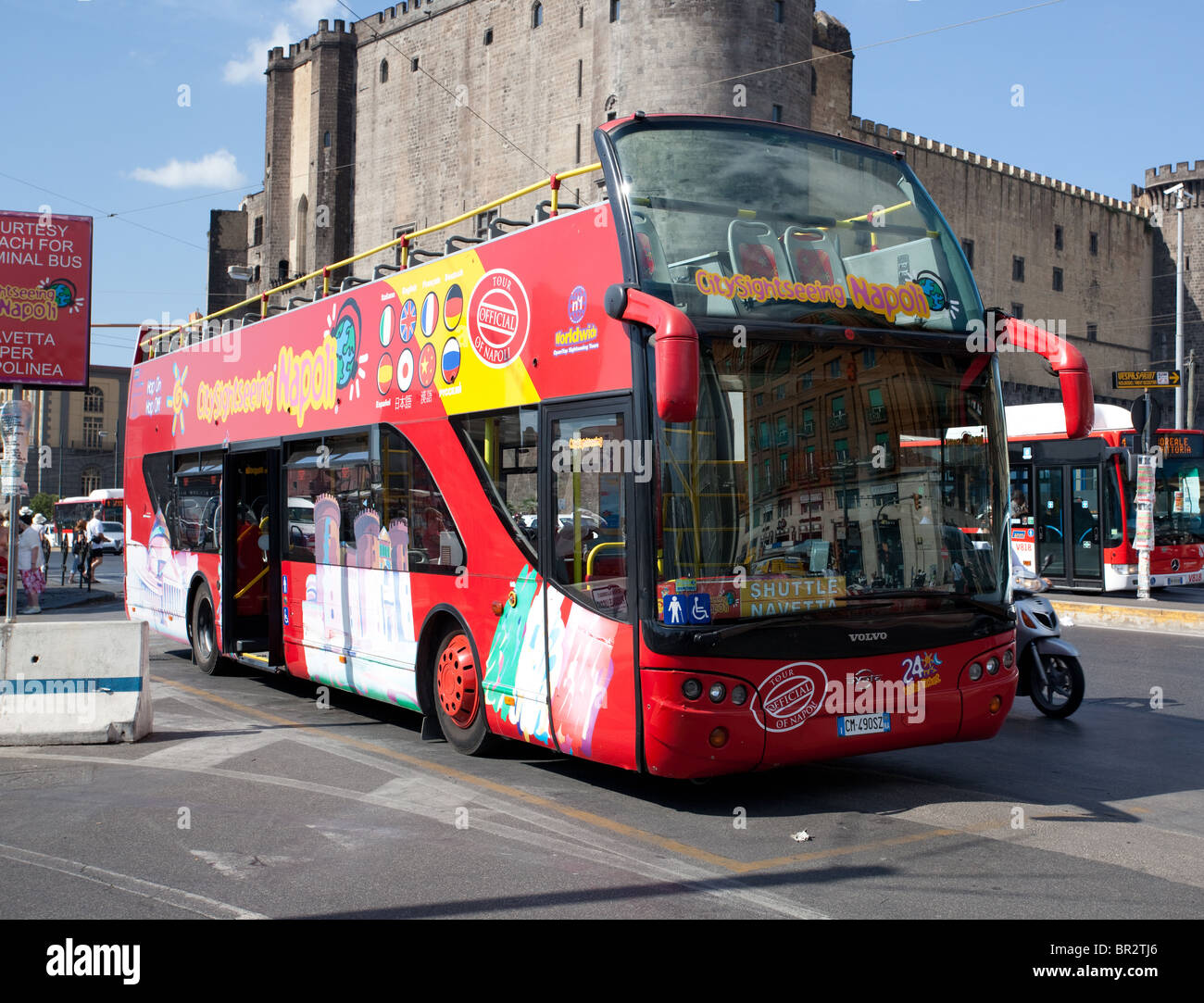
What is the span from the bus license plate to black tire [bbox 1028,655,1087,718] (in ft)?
13.5

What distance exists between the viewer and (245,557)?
42.1ft

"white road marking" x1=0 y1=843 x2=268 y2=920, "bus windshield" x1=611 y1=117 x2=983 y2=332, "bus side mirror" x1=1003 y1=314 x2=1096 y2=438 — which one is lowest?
"white road marking" x1=0 y1=843 x2=268 y2=920

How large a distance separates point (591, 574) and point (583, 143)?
154 feet

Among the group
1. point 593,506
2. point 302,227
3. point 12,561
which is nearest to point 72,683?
point 12,561

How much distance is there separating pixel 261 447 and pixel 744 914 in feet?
25.9

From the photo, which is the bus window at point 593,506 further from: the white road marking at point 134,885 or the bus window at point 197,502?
the bus window at point 197,502

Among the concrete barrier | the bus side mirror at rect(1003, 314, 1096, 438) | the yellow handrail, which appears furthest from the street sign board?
the concrete barrier

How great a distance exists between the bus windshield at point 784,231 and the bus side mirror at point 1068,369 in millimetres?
346

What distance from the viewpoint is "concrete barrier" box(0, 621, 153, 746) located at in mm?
9031

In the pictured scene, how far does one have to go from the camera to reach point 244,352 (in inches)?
487

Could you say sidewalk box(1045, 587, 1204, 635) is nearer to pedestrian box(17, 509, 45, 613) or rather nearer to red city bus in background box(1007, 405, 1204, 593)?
red city bus in background box(1007, 405, 1204, 593)

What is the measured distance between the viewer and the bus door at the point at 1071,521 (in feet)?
76.7
